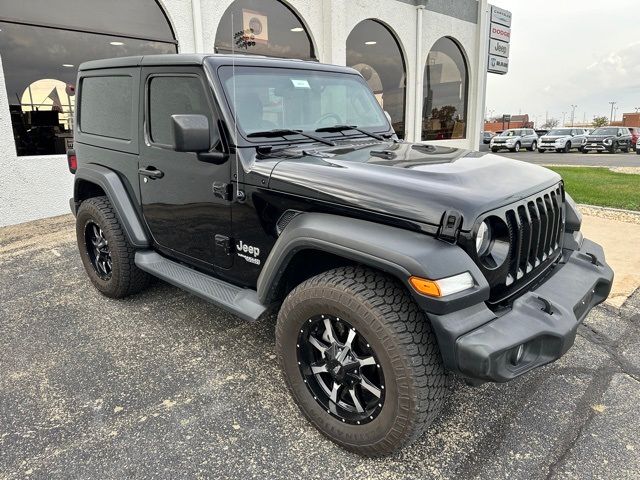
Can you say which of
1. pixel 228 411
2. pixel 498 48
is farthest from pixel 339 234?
pixel 498 48

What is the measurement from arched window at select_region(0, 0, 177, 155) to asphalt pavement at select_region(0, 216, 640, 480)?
14.5ft

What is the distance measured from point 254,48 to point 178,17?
200 cm

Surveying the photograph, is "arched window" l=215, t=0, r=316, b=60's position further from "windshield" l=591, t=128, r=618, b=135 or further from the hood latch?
"windshield" l=591, t=128, r=618, b=135

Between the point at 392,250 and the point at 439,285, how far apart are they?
23cm

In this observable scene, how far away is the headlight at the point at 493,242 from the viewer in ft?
6.61

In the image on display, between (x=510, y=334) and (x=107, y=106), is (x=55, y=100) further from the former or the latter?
(x=510, y=334)

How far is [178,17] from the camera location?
310 inches

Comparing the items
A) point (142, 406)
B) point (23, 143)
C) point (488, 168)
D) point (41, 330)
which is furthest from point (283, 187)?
point (23, 143)

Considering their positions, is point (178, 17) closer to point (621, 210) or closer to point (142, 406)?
point (142, 406)

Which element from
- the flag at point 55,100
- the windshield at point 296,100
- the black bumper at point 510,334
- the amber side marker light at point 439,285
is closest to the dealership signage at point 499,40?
the flag at point 55,100

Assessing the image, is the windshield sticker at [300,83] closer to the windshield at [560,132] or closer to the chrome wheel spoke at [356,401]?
the chrome wheel spoke at [356,401]

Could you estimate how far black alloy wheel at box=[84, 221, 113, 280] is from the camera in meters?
3.83

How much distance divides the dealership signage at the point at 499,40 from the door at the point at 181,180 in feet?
47.0

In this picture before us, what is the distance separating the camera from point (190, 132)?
8.00ft
